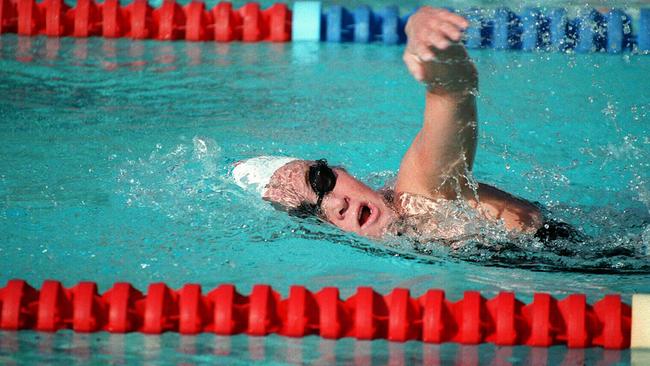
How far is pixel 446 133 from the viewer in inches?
109

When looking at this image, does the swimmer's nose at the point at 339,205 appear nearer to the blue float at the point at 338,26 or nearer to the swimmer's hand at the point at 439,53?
the swimmer's hand at the point at 439,53

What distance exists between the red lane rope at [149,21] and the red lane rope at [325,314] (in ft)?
10.4

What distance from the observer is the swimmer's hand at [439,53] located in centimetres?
255

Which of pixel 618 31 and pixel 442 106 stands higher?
pixel 618 31

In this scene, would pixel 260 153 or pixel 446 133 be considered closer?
pixel 446 133

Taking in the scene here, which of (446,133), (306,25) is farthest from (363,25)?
(446,133)

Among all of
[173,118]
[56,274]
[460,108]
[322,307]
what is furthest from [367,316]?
[173,118]

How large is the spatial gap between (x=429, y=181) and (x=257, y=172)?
69 centimetres

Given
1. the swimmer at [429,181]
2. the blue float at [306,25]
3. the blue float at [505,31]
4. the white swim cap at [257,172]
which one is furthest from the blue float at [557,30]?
the white swim cap at [257,172]

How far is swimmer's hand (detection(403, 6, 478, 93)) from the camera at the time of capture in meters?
2.55

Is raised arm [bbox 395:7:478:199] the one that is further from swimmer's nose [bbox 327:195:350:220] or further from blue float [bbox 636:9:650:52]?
blue float [bbox 636:9:650:52]

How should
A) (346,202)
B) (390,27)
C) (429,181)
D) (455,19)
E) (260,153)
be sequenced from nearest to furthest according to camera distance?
(455,19) → (429,181) → (346,202) → (260,153) → (390,27)

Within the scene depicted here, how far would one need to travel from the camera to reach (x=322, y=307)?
9.16ft

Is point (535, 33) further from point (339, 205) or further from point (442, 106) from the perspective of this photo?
point (442, 106)
